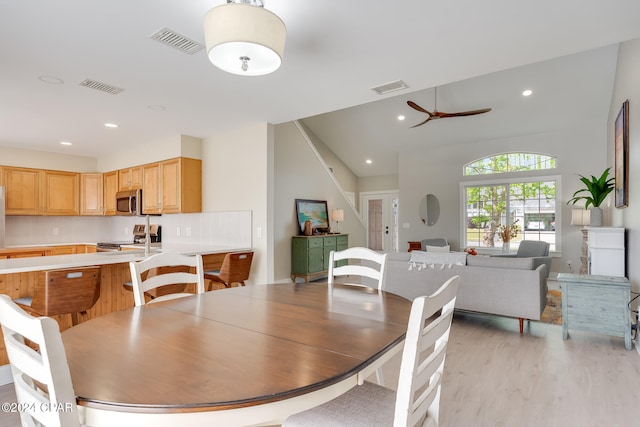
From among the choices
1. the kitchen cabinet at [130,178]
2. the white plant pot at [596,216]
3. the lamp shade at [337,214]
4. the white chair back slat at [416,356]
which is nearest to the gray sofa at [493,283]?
the white plant pot at [596,216]

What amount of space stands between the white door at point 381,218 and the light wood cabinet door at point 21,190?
733cm

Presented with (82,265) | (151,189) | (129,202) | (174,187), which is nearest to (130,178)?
(129,202)

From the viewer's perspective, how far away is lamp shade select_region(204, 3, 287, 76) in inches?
62.2

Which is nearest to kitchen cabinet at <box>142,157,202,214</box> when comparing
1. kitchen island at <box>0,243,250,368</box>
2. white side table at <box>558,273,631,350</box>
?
kitchen island at <box>0,243,250,368</box>

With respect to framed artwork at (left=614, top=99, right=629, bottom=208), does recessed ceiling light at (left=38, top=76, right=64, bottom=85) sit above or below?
above

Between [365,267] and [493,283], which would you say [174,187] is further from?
[493,283]

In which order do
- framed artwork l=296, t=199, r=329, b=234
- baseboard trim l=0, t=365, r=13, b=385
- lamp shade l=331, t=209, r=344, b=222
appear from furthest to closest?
1. lamp shade l=331, t=209, r=344, b=222
2. framed artwork l=296, t=199, r=329, b=234
3. baseboard trim l=0, t=365, r=13, b=385

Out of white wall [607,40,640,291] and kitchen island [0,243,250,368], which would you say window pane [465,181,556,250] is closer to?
white wall [607,40,640,291]

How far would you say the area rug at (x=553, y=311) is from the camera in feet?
12.6

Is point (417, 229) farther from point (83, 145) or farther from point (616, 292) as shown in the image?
point (83, 145)

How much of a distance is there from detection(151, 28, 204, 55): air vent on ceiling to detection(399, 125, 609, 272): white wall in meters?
6.68

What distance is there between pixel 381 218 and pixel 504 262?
6.29 m

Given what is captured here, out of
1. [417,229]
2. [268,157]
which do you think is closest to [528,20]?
[268,157]

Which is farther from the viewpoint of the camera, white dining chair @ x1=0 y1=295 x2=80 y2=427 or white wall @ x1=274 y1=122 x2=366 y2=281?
white wall @ x1=274 y1=122 x2=366 y2=281
